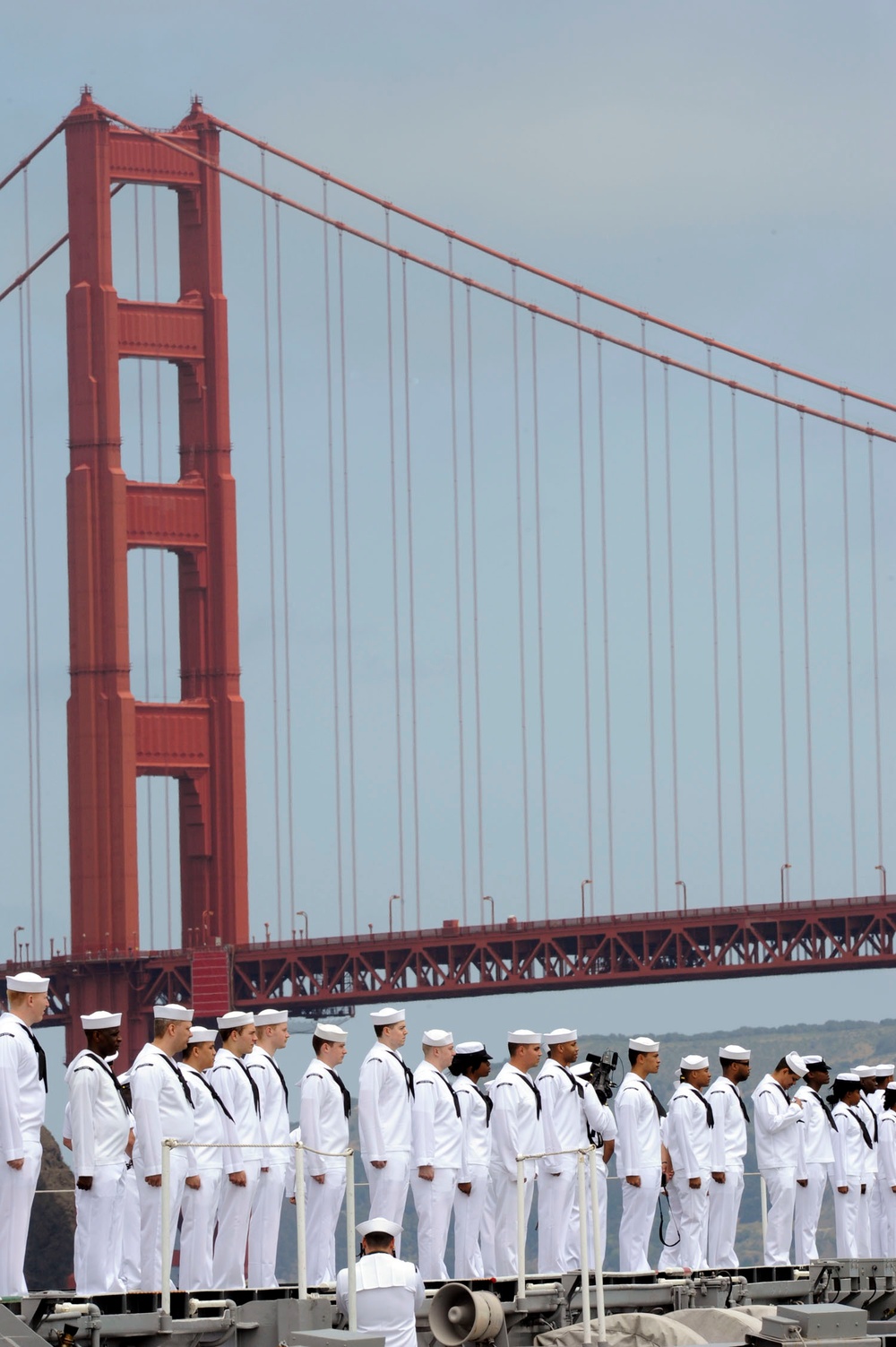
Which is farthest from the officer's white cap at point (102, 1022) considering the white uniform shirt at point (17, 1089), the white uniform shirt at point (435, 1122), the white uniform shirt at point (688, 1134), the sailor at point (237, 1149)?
the white uniform shirt at point (688, 1134)

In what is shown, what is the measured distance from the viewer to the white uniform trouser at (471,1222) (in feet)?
46.0

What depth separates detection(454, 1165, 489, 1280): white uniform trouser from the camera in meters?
14.0

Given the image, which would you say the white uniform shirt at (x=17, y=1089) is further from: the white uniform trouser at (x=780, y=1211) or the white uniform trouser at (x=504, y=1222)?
the white uniform trouser at (x=780, y=1211)

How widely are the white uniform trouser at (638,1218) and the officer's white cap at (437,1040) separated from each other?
72.6 inches

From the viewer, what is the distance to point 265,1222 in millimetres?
13719

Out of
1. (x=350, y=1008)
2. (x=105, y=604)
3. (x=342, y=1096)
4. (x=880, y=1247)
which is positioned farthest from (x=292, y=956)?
(x=342, y=1096)

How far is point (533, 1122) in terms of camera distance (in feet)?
46.0

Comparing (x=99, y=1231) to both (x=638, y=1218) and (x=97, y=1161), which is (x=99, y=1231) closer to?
(x=97, y=1161)

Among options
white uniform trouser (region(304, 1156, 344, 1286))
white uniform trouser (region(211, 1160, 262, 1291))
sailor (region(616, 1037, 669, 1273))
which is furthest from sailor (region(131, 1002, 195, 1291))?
sailor (region(616, 1037, 669, 1273))

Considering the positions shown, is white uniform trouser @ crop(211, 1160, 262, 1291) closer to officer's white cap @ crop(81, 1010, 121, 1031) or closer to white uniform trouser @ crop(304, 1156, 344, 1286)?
white uniform trouser @ crop(304, 1156, 344, 1286)

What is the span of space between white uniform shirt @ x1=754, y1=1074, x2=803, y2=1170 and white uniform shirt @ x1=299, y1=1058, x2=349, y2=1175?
3.42 metres

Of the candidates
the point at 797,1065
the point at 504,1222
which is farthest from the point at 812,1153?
the point at 504,1222

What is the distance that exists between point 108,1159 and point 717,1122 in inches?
195

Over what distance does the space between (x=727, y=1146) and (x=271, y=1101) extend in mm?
3439
